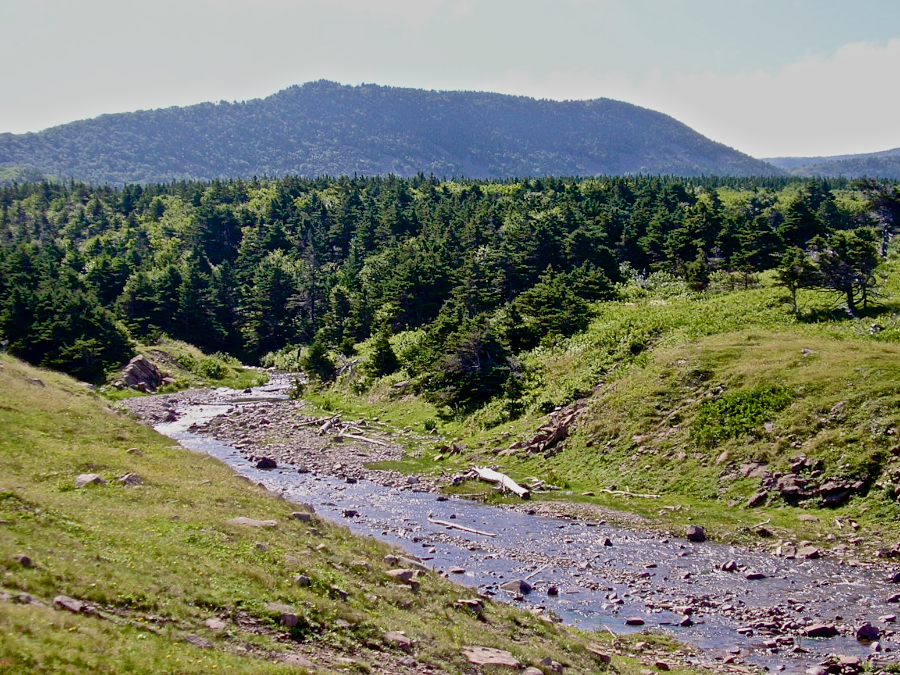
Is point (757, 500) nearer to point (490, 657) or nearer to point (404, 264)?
point (490, 657)

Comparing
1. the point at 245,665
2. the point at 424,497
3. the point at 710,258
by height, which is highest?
the point at 710,258

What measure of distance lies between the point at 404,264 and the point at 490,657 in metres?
71.1

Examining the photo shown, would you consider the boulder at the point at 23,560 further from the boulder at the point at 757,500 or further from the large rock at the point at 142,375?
the large rock at the point at 142,375

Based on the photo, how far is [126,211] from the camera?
6811 inches

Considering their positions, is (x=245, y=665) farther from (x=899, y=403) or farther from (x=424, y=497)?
(x=899, y=403)

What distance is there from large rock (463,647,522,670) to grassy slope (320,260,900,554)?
15941mm

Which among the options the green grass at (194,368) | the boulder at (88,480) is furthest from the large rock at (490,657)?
the green grass at (194,368)

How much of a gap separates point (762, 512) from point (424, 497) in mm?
16710

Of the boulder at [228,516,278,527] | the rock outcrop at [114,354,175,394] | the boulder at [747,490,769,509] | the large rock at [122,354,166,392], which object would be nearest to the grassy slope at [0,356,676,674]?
the boulder at [228,516,278,527]

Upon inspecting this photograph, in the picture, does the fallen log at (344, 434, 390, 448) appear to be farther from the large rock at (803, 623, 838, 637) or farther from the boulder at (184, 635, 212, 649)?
the boulder at (184, 635, 212, 649)

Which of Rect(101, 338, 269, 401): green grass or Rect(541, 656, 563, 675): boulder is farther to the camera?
Rect(101, 338, 269, 401): green grass

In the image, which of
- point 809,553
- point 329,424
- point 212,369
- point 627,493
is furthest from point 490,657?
point 212,369

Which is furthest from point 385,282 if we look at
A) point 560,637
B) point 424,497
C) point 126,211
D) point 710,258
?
point 126,211

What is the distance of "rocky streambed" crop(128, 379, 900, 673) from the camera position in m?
20.7
